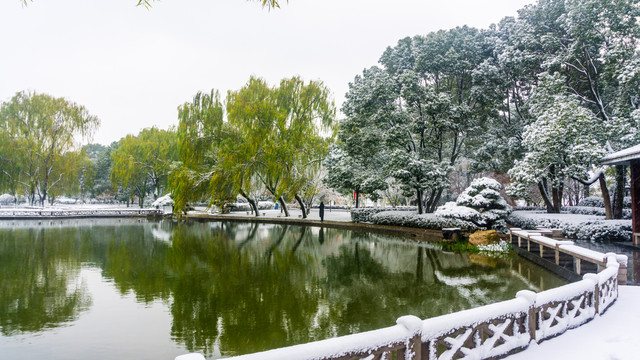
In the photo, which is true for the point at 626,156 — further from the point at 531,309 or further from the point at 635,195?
the point at 531,309

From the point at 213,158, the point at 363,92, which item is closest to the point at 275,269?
the point at 363,92

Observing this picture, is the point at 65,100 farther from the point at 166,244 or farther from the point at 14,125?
the point at 166,244

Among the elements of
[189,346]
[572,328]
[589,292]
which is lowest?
[189,346]

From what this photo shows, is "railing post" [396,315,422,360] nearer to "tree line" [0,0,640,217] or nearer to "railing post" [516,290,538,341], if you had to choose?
"railing post" [516,290,538,341]

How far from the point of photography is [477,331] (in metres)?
3.70

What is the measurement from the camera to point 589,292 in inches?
195

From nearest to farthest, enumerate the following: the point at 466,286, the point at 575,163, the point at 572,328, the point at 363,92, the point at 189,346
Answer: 1. the point at 572,328
2. the point at 189,346
3. the point at 466,286
4. the point at 575,163
5. the point at 363,92

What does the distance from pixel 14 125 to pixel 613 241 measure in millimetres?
39508

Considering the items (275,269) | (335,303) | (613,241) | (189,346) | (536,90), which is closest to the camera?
(189,346)

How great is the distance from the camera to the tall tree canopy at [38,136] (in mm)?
30172

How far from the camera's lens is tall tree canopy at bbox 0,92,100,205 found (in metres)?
30.2

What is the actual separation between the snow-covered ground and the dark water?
2121 mm

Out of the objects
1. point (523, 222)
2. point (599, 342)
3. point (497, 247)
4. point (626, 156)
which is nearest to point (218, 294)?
point (599, 342)

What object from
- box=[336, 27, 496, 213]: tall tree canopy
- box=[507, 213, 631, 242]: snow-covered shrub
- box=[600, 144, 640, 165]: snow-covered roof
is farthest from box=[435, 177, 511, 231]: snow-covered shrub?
box=[600, 144, 640, 165]: snow-covered roof
